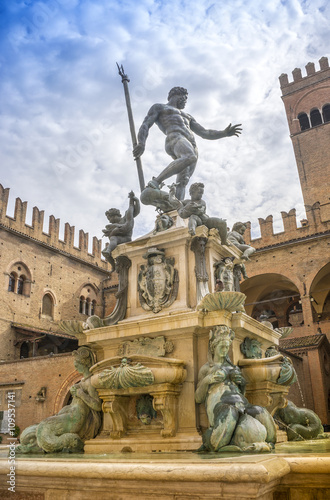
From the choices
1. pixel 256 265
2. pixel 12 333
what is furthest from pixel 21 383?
pixel 256 265

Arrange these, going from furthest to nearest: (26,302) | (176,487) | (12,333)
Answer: (26,302) → (12,333) → (176,487)

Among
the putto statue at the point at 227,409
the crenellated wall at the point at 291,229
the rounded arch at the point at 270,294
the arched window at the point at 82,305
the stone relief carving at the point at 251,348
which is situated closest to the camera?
the putto statue at the point at 227,409

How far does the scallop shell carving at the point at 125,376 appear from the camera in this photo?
4668mm

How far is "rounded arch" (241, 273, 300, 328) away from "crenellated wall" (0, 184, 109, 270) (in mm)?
11753

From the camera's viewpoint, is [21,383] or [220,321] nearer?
[220,321]

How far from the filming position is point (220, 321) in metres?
4.95

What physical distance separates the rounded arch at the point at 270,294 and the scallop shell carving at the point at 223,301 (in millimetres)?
21243

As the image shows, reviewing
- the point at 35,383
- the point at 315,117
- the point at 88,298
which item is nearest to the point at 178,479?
the point at 35,383

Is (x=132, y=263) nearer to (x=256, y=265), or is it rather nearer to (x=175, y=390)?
(x=175, y=390)

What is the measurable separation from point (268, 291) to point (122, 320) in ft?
74.0

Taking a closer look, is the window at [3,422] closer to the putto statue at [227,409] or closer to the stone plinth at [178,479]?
the putto statue at [227,409]

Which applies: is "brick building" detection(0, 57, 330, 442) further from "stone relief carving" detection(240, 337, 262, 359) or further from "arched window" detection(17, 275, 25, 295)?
"stone relief carving" detection(240, 337, 262, 359)

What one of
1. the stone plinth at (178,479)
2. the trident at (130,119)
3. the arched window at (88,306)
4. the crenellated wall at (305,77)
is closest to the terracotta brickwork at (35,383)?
the arched window at (88,306)

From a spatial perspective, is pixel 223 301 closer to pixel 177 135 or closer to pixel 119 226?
pixel 119 226
